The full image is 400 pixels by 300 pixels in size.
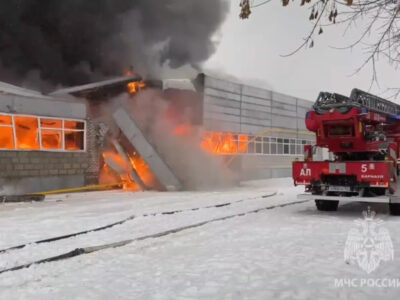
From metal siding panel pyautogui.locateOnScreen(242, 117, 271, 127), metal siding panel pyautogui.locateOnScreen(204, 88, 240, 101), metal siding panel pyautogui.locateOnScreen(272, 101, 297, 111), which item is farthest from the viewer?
metal siding panel pyautogui.locateOnScreen(272, 101, 297, 111)

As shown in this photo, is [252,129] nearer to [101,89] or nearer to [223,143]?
[223,143]

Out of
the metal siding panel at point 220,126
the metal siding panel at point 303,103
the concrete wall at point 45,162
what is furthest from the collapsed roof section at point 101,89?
the metal siding panel at point 303,103

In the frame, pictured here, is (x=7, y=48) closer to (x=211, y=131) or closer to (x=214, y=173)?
(x=211, y=131)

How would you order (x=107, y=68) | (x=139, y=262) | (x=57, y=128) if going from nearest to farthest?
(x=139, y=262) → (x=57, y=128) → (x=107, y=68)

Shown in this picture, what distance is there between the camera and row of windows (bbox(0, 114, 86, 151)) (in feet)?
51.5

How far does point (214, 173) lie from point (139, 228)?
1234 centimetres

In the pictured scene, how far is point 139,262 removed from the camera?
560 centimetres

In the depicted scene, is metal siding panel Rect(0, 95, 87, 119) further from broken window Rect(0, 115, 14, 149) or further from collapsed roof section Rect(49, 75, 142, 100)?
collapsed roof section Rect(49, 75, 142, 100)

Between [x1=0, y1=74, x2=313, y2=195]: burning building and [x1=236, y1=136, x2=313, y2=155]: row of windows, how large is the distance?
105 cm

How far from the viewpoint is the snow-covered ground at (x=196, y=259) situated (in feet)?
14.3

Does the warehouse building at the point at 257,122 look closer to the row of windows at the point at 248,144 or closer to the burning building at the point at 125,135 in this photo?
the row of windows at the point at 248,144

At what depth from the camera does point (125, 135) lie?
17.9m

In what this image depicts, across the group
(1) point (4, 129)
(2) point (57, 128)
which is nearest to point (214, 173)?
(2) point (57, 128)

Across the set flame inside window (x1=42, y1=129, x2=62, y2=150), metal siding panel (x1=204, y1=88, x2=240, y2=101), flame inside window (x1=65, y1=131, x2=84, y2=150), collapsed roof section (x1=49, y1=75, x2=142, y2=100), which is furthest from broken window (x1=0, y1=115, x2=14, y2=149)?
metal siding panel (x1=204, y1=88, x2=240, y2=101)
